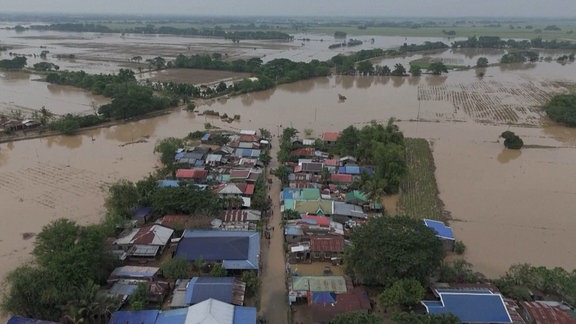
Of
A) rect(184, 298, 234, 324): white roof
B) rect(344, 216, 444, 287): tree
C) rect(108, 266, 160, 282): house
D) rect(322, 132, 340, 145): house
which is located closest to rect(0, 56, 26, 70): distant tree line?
rect(322, 132, 340, 145): house

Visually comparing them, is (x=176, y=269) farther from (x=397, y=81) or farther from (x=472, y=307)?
(x=397, y=81)

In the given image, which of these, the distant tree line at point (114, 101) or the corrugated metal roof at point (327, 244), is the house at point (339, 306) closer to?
the corrugated metal roof at point (327, 244)

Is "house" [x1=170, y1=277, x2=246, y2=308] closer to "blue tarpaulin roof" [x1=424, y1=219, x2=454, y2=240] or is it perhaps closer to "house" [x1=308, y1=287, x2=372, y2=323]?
"house" [x1=308, y1=287, x2=372, y2=323]

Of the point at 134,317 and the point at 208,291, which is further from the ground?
the point at 208,291

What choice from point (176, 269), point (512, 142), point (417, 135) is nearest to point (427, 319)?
point (176, 269)

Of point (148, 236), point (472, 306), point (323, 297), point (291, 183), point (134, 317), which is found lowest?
point (134, 317)

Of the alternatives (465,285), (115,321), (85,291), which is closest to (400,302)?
(465,285)
